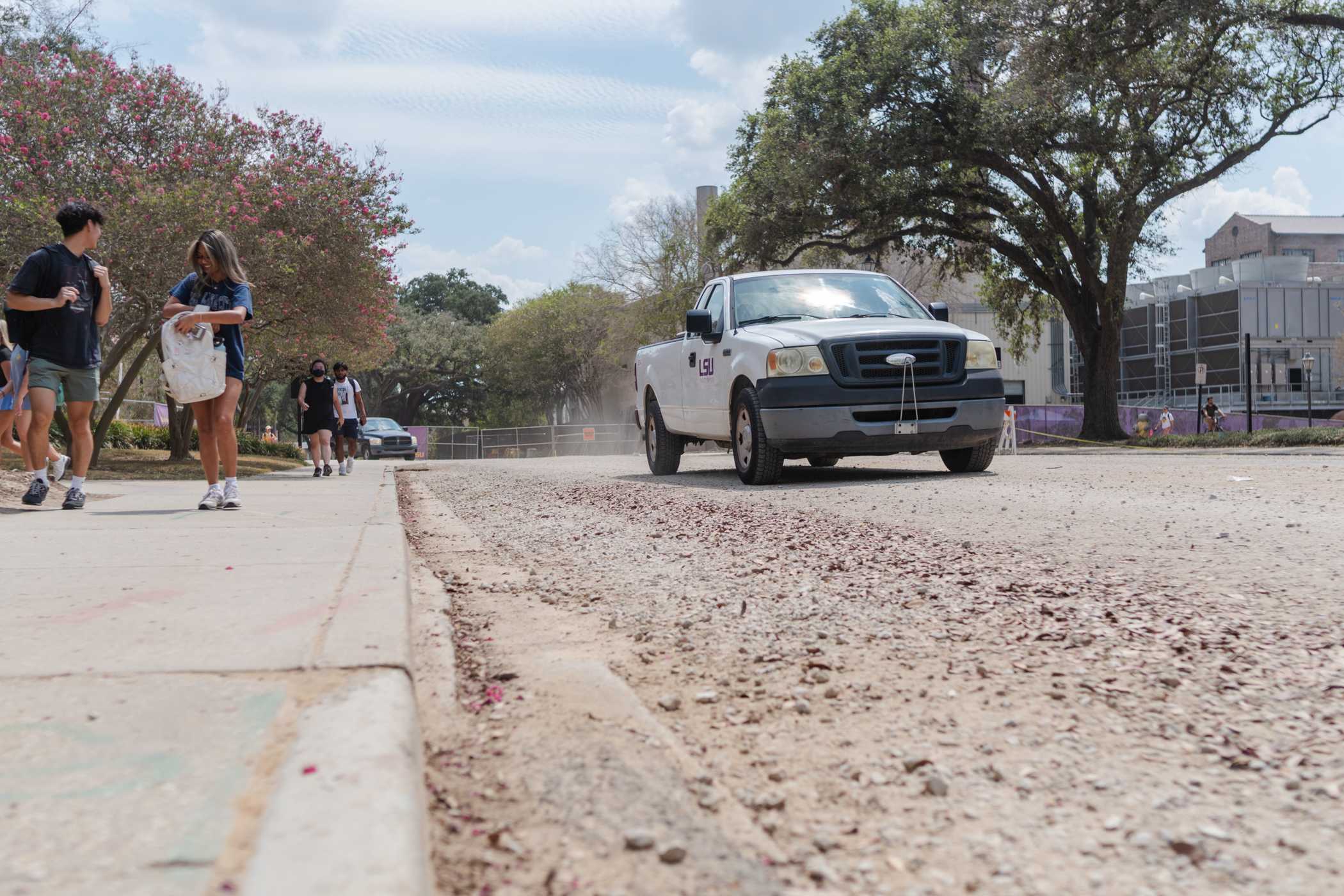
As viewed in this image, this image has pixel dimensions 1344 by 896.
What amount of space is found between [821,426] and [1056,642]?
19.5 feet

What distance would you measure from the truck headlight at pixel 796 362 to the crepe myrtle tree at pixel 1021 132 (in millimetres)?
13155

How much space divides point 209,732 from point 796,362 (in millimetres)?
7359

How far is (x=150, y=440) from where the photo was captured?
25.0 m

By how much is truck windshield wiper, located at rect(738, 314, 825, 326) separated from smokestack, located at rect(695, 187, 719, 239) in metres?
29.4

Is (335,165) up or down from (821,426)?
up

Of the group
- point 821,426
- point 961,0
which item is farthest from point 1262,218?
point 821,426

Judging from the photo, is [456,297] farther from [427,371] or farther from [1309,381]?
[1309,381]

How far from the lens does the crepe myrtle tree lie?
21000 mm

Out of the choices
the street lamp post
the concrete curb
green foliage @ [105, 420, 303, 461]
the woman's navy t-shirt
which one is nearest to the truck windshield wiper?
the woman's navy t-shirt

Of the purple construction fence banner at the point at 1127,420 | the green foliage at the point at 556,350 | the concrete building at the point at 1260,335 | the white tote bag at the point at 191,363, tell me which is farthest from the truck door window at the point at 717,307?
the concrete building at the point at 1260,335

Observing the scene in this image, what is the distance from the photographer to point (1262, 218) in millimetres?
72500

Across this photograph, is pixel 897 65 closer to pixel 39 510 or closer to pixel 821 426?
pixel 821 426

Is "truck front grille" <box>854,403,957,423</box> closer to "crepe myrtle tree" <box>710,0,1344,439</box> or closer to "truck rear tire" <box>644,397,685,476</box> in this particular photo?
"truck rear tire" <box>644,397,685,476</box>

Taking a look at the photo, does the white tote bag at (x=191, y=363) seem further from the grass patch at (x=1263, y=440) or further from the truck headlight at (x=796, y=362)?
the grass patch at (x=1263, y=440)
